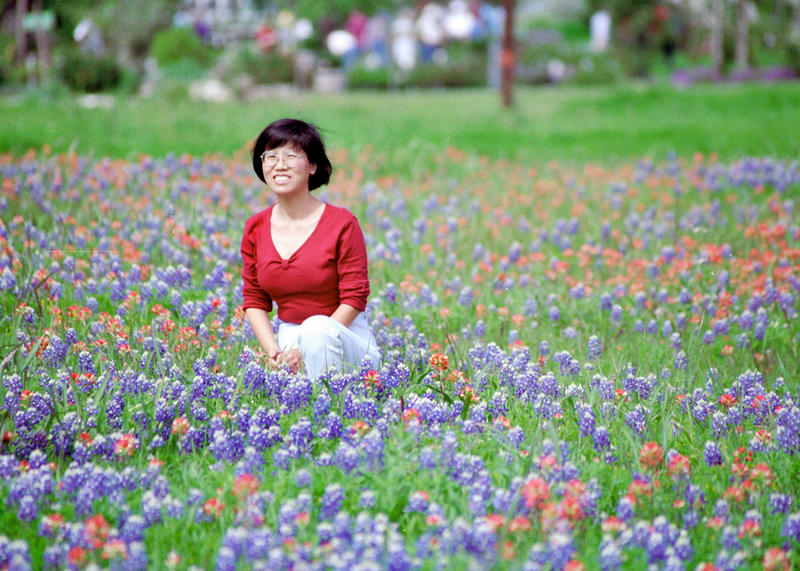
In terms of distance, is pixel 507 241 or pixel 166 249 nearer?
pixel 166 249

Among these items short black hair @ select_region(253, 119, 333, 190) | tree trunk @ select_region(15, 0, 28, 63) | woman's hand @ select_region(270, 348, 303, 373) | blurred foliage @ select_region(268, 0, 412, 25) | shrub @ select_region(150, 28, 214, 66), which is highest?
blurred foliage @ select_region(268, 0, 412, 25)

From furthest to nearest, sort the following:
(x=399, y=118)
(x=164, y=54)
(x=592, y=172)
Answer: (x=164, y=54), (x=399, y=118), (x=592, y=172)

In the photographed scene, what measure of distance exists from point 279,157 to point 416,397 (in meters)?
1.29

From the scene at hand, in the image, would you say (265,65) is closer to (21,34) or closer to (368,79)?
(368,79)

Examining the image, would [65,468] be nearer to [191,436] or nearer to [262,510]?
[191,436]

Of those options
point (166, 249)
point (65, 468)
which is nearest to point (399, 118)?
point (166, 249)

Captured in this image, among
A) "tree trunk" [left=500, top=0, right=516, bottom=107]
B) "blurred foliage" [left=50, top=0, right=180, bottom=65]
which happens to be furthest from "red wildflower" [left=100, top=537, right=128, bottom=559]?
"blurred foliage" [left=50, top=0, right=180, bottom=65]

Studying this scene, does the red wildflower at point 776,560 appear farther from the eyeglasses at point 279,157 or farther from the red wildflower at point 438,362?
the eyeglasses at point 279,157

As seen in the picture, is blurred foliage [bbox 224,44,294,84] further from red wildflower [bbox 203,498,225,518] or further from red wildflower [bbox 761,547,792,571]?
red wildflower [bbox 761,547,792,571]

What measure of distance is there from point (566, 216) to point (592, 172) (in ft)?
5.79

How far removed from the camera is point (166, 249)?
19.9 ft

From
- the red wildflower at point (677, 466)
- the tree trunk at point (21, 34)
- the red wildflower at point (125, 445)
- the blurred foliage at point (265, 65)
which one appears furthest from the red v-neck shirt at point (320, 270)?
the blurred foliage at point (265, 65)

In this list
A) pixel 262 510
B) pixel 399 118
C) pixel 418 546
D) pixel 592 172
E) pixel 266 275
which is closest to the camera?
pixel 418 546

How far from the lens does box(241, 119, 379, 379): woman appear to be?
400 centimetres
